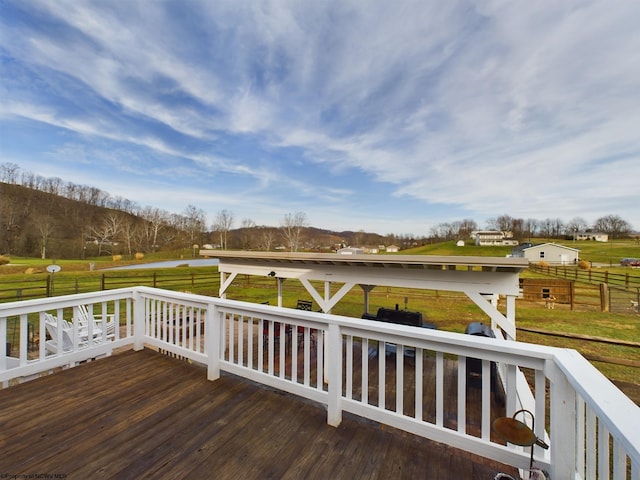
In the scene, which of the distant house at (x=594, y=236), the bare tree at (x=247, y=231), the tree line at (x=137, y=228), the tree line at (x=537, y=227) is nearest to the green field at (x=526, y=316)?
the tree line at (x=137, y=228)

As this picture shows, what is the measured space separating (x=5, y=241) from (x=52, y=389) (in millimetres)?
37946

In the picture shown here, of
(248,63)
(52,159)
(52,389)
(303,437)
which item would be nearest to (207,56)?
(248,63)

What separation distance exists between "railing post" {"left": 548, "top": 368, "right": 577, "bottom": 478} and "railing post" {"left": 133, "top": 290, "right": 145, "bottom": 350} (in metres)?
4.37

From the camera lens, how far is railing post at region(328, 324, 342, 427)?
2.16m

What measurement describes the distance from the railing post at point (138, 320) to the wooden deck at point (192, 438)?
0.85 meters

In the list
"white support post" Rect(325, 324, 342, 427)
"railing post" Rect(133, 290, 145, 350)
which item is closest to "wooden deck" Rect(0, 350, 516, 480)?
"white support post" Rect(325, 324, 342, 427)

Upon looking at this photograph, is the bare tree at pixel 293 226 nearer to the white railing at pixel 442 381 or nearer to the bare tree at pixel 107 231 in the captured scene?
the bare tree at pixel 107 231

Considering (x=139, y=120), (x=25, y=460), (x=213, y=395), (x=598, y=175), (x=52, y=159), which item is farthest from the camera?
(x=52, y=159)

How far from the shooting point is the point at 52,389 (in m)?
2.63

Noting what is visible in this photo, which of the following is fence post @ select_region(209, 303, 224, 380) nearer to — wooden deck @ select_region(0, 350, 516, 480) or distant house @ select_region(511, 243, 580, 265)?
wooden deck @ select_region(0, 350, 516, 480)

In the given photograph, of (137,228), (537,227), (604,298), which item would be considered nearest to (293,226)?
(137,228)

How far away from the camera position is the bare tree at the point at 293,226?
41.2 m

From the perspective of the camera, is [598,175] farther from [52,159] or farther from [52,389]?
[52,159]

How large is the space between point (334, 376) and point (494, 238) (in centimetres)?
6034
